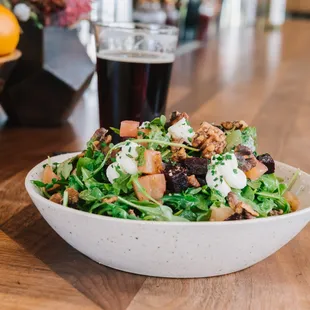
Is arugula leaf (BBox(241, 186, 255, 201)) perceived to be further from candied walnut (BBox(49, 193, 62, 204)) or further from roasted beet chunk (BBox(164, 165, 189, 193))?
candied walnut (BBox(49, 193, 62, 204))

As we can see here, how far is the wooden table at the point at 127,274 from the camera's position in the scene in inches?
25.9

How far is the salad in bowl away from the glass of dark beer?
458mm

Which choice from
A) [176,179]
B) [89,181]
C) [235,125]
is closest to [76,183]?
[89,181]

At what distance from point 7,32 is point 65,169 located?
0.48 m

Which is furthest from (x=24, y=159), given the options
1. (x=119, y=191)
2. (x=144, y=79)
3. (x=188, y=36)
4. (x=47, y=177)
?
(x=188, y=36)

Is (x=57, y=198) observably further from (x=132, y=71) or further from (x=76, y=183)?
(x=132, y=71)

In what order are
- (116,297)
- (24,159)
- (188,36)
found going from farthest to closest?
(188,36), (24,159), (116,297)

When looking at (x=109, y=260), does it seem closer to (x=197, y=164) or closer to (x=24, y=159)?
(x=197, y=164)

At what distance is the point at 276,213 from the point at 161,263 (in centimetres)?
15

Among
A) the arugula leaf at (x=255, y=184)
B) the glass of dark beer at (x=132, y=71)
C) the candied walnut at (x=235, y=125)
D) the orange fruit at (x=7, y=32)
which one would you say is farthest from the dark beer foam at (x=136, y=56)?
the arugula leaf at (x=255, y=184)

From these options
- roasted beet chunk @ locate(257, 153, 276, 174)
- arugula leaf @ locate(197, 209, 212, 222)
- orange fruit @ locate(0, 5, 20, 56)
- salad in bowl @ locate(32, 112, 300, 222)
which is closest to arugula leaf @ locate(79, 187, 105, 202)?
salad in bowl @ locate(32, 112, 300, 222)

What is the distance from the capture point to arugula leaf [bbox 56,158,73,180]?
792 millimetres

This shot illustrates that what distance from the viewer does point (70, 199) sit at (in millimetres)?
724

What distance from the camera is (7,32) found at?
1185 millimetres
